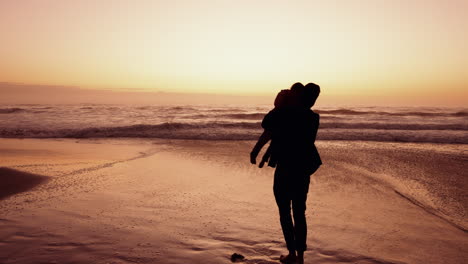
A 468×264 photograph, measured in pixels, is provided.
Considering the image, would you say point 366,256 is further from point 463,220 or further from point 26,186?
point 26,186

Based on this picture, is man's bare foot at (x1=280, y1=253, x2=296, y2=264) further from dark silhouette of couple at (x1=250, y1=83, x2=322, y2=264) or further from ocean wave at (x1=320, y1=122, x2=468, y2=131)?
ocean wave at (x1=320, y1=122, x2=468, y2=131)

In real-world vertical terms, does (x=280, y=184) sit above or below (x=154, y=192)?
above

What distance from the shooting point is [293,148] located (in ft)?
10.9

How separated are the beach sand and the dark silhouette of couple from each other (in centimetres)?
52

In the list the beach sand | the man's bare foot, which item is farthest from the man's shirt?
the beach sand

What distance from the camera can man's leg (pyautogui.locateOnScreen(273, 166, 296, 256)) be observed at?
3.41m

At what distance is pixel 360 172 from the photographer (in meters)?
8.93

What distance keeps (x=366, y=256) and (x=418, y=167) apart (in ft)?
23.7

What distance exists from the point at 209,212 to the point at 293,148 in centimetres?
255

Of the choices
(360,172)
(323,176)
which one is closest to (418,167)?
(360,172)

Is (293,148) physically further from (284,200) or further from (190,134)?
(190,134)

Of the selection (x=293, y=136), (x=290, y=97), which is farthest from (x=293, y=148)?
(x=290, y=97)

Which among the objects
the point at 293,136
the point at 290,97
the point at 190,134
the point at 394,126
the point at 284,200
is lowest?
the point at 190,134

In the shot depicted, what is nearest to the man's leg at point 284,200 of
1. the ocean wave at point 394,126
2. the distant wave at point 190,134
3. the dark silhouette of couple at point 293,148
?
the dark silhouette of couple at point 293,148
